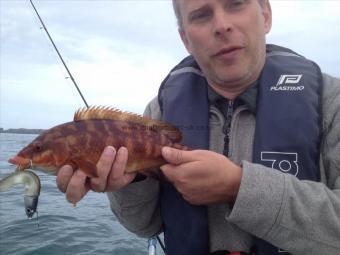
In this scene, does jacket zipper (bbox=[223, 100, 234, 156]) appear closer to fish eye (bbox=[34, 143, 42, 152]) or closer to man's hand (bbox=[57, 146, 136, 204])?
man's hand (bbox=[57, 146, 136, 204])

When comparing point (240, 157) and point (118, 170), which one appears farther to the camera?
point (240, 157)

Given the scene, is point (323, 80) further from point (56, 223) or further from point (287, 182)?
point (56, 223)

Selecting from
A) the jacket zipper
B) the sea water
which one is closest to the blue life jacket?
the jacket zipper

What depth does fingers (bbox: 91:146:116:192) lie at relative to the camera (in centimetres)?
313

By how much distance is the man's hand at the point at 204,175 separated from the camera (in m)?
2.85

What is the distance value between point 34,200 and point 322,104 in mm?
2730

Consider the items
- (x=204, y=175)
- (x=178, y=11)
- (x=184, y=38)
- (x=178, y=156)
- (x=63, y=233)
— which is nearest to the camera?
(x=204, y=175)

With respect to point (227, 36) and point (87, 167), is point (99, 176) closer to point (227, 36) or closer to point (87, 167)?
point (87, 167)

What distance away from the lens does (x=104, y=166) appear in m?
3.13

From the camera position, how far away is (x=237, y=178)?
2.85 m

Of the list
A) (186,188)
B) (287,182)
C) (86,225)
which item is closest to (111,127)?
(186,188)

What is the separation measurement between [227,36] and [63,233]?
7246mm

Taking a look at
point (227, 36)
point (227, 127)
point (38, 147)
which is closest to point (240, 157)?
point (227, 127)

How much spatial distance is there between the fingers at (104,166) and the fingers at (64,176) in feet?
0.65
